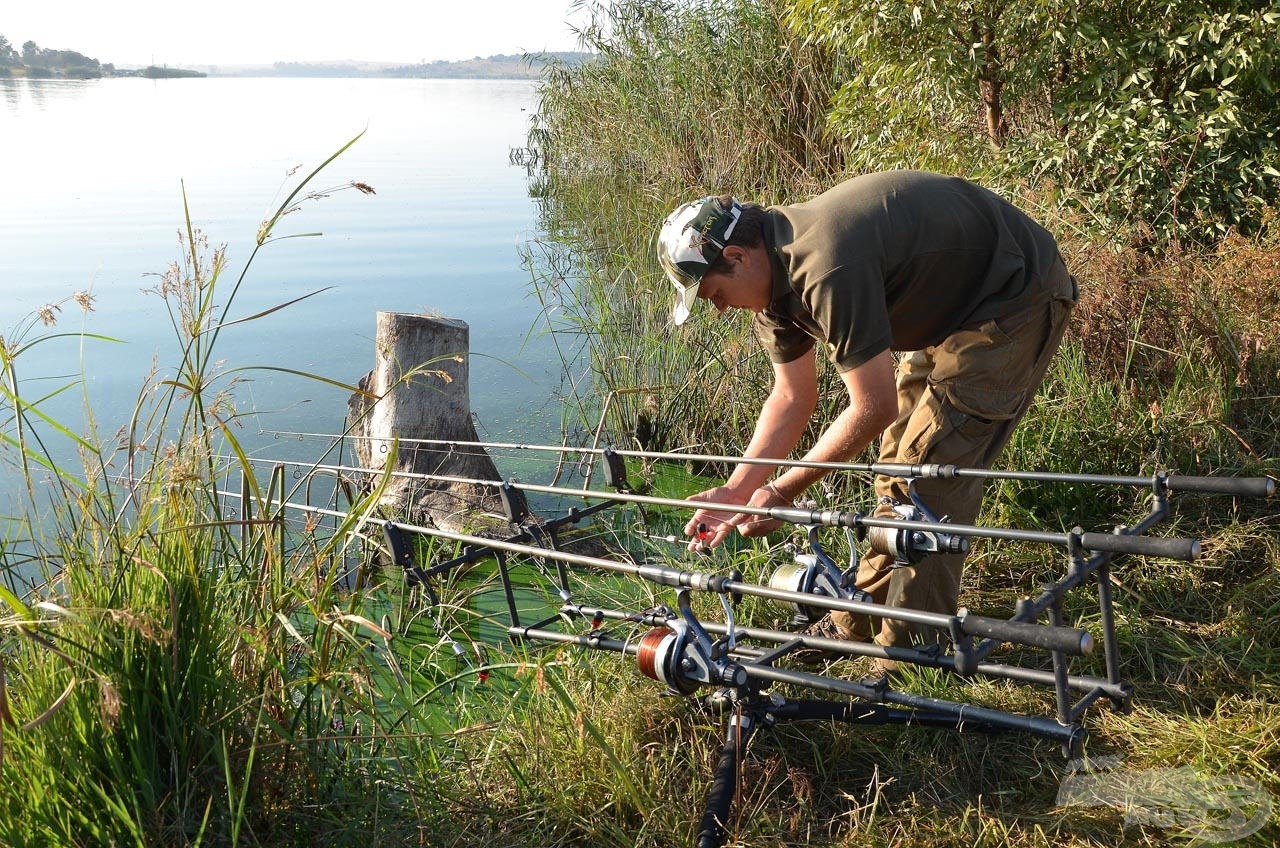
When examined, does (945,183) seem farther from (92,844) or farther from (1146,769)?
(92,844)

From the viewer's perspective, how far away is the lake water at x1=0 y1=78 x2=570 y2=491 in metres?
7.91

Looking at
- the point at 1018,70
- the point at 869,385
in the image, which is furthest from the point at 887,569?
the point at 1018,70

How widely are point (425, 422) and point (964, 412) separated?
9.63ft

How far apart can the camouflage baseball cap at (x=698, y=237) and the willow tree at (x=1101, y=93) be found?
3.17m

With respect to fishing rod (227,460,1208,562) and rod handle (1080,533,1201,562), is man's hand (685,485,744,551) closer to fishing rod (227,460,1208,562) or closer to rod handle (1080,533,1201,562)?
fishing rod (227,460,1208,562)

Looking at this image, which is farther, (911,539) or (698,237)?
(698,237)

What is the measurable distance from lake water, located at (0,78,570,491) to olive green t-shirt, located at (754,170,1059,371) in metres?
1.40

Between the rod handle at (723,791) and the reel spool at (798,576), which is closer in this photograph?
the rod handle at (723,791)

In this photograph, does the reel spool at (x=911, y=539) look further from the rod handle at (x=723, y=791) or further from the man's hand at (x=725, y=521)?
the rod handle at (x=723, y=791)

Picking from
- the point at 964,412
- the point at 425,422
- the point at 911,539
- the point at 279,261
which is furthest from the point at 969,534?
the point at 279,261

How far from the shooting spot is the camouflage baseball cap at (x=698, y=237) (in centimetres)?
313

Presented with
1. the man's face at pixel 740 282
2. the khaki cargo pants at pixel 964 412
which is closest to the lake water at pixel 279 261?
the man's face at pixel 740 282

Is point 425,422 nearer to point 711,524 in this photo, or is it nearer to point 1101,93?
point 711,524

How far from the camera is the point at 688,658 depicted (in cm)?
266
